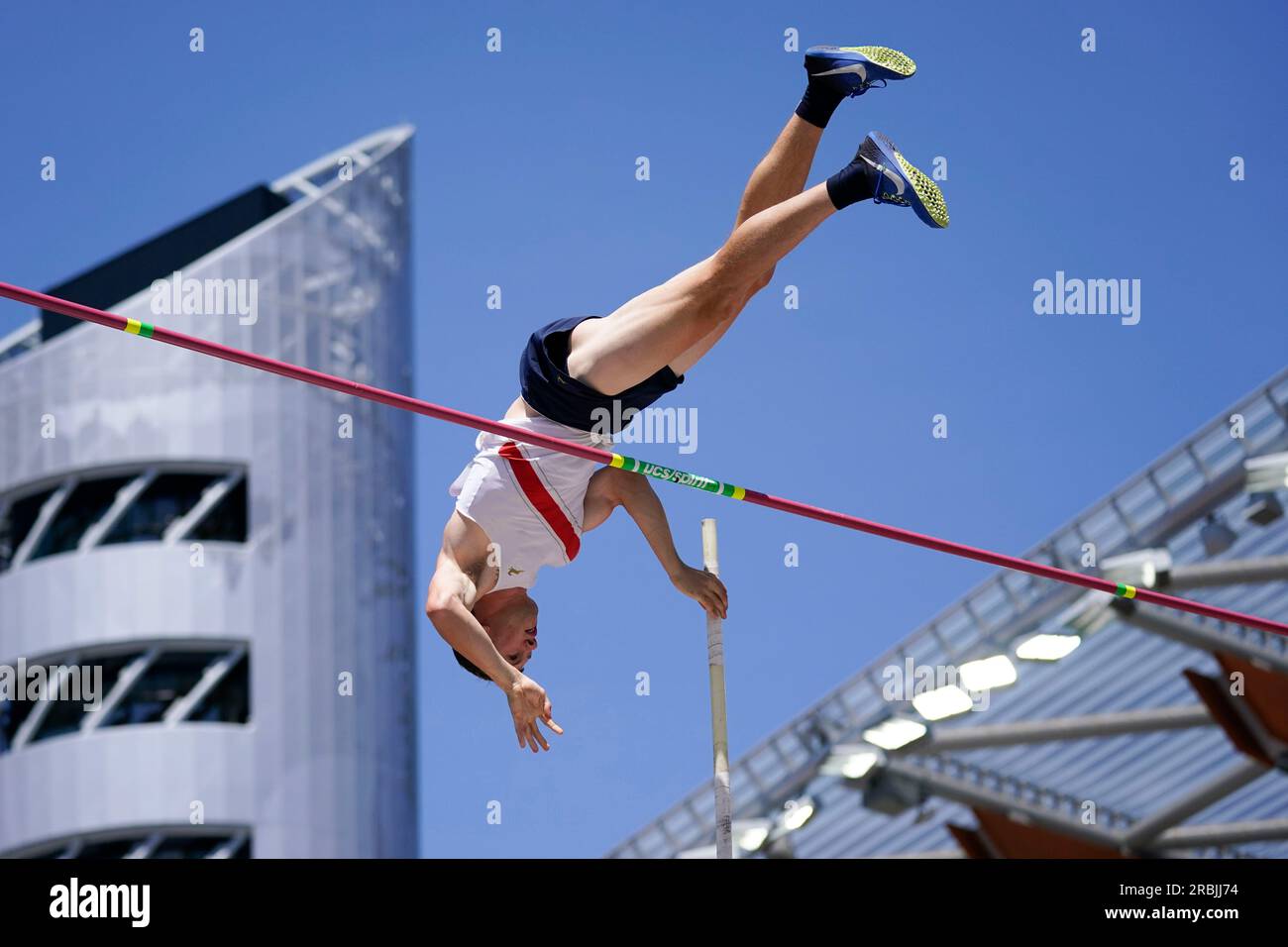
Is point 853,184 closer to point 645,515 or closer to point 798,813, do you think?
point 645,515

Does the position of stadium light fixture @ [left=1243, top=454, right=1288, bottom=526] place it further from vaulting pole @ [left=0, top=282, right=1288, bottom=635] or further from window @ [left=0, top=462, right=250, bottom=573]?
window @ [left=0, top=462, right=250, bottom=573]

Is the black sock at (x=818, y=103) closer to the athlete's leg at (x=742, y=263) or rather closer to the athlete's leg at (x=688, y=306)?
the athlete's leg at (x=742, y=263)

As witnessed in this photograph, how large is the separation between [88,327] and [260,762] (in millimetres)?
6706

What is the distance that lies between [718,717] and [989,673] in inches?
316

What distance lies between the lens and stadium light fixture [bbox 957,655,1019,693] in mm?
14570

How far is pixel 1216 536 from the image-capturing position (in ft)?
46.3

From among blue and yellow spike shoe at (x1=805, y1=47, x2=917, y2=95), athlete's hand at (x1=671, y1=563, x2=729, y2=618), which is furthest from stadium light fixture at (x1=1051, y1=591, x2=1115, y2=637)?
blue and yellow spike shoe at (x1=805, y1=47, x2=917, y2=95)

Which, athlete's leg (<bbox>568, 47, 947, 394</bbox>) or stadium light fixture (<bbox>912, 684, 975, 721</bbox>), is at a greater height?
athlete's leg (<bbox>568, 47, 947, 394</bbox>)

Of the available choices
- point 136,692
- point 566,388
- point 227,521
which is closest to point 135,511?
point 227,521

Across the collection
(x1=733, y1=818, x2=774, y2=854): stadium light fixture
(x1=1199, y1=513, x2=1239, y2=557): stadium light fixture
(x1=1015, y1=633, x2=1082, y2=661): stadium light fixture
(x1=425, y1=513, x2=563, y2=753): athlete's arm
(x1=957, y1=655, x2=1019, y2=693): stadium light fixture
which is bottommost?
(x1=733, y1=818, x2=774, y2=854): stadium light fixture

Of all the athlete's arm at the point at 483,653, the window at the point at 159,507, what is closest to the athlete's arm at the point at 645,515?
the athlete's arm at the point at 483,653

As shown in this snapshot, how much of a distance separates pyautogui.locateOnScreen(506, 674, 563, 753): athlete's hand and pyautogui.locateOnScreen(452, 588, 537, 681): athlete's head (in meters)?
0.40
